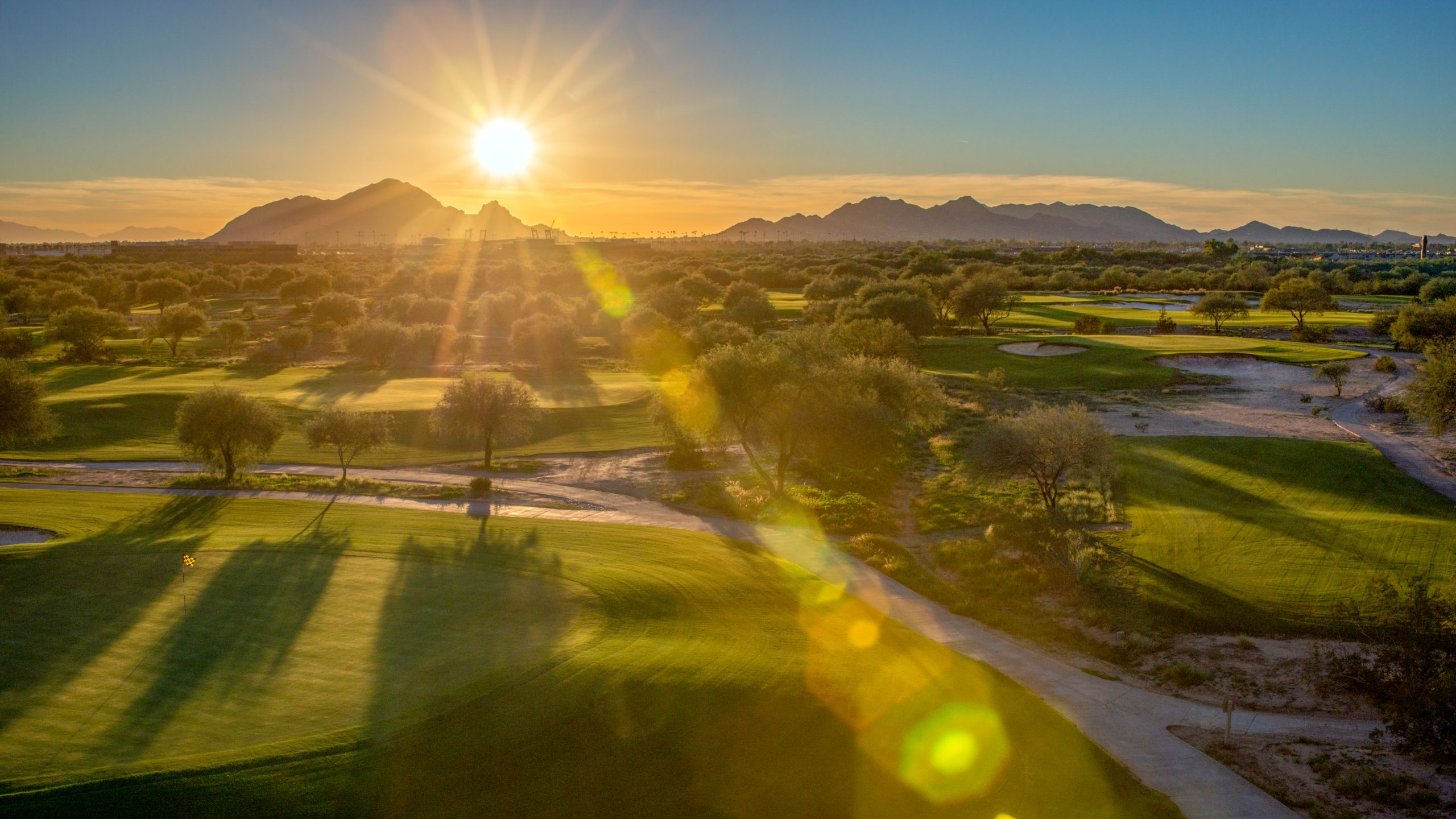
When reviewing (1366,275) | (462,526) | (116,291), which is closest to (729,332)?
(462,526)

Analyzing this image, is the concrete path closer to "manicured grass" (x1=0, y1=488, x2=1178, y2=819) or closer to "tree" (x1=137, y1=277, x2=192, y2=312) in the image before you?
"manicured grass" (x1=0, y1=488, x2=1178, y2=819)

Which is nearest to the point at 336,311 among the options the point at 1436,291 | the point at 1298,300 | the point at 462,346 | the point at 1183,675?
the point at 462,346

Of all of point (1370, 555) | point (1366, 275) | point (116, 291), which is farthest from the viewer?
point (1366, 275)

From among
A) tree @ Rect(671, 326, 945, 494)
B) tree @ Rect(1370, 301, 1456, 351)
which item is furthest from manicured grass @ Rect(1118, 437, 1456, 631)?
tree @ Rect(1370, 301, 1456, 351)

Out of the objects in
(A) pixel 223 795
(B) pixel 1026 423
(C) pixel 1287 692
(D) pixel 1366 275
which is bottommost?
(C) pixel 1287 692

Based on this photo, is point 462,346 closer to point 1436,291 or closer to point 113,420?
point 113,420

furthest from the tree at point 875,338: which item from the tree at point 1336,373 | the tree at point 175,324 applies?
the tree at point 175,324

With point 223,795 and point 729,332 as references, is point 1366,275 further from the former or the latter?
point 223,795
